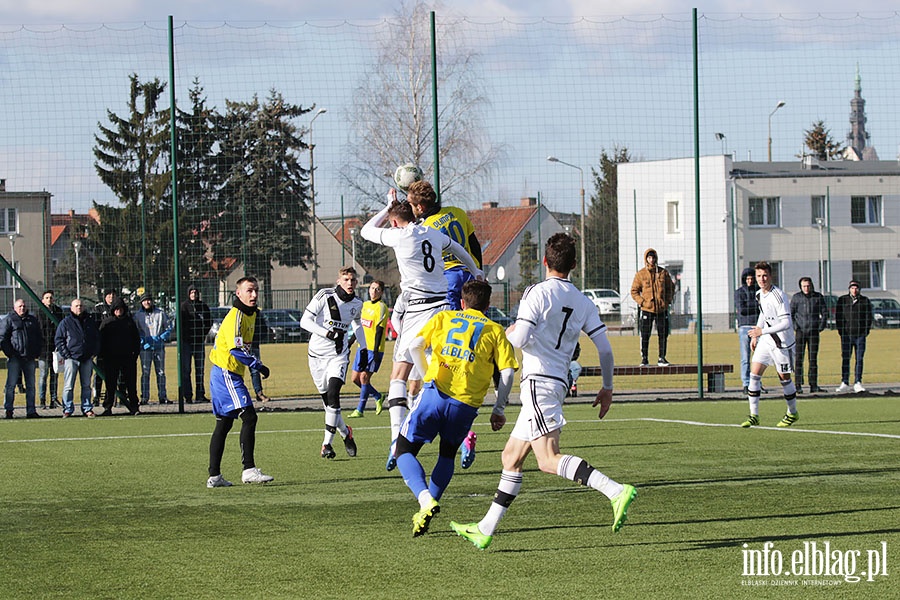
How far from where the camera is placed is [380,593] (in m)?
5.68

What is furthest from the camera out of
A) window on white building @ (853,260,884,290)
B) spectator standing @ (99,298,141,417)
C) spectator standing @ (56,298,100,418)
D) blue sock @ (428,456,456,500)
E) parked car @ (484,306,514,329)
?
window on white building @ (853,260,884,290)

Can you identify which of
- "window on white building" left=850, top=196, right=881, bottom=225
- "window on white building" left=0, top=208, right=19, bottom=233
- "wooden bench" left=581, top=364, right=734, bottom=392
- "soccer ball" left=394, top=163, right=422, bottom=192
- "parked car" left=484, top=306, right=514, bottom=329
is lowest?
"wooden bench" left=581, top=364, right=734, bottom=392

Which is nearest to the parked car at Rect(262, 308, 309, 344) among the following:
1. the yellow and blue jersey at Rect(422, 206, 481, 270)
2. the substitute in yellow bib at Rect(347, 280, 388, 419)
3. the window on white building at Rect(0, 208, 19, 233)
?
the substitute in yellow bib at Rect(347, 280, 388, 419)

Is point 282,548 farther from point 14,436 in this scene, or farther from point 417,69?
point 417,69

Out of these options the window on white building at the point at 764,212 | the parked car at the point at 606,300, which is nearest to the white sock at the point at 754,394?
the parked car at the point at 606,300

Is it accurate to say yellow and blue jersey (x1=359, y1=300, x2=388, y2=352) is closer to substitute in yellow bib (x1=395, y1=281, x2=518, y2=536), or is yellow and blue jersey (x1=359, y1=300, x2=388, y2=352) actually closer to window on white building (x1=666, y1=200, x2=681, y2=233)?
window on white building (x1=666, y1=200, x2=681, y2=233)

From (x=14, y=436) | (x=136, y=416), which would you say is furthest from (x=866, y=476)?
(x=136, y=416)

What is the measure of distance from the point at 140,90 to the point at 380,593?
14.2 meters

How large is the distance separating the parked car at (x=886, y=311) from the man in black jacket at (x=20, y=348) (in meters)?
22.7

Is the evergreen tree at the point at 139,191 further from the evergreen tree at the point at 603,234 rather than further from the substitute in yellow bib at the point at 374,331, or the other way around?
the evergreen tree at the point at 603,234

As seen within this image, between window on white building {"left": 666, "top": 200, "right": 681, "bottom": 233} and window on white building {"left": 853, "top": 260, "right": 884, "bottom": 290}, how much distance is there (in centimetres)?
848

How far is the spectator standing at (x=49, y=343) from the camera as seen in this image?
17.8m

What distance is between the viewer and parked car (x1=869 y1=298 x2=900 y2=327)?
111ft

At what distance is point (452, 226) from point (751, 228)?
83.8 ft
